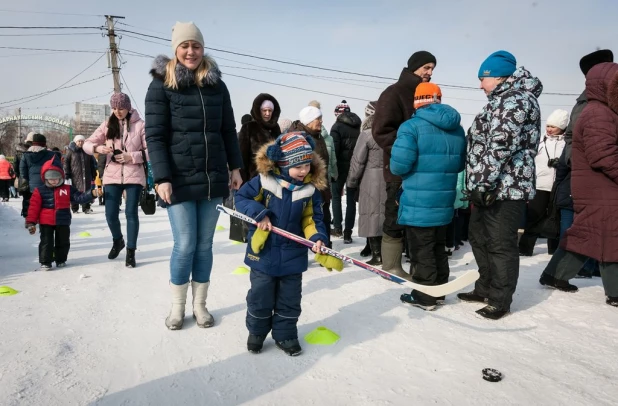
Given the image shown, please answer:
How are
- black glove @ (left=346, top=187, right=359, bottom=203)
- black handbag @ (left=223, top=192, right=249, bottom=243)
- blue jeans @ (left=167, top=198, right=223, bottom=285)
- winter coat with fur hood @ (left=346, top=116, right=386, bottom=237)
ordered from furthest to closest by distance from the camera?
1. black glove @ (left=346, top=187, right=359, bottom=203)
2. black handbag @ (left=223, top=192, right=249, bottom=243)
3. winter coat with fur hood @ (left=346, top=116, right=386, bottom=237)
4. blue jeans @ (left=167, top=198, right=223, bottom=285)

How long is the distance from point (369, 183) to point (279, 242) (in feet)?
8.66

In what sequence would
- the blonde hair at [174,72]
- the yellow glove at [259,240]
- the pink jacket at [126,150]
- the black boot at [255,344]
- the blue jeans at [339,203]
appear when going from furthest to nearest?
the blue jeans at [339,203] < the pink jacket at [126,150] < the blonde hair at [174,72] < the black boot at [255,344] < the yellow glove at [259,240]

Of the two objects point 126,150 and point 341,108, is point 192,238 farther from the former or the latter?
point 341,108

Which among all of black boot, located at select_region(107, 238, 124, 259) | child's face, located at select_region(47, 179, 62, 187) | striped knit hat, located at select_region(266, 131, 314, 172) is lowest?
black boot, located at select_region(107, 238, 124, 259)

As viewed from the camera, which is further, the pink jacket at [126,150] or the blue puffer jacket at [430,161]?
the pink jacket at [126,150]

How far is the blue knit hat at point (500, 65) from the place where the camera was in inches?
129

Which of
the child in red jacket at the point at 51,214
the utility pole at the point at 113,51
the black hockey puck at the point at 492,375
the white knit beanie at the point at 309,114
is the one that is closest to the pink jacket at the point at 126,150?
the child in red jacket at the point at 51,214

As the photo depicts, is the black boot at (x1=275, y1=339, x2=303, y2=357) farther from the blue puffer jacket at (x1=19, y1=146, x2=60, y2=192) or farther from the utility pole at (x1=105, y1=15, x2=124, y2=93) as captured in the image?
the utility pole at (x1=105, y1=15, x2=124, y2=93)

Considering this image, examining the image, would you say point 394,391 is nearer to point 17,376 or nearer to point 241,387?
point 241,387

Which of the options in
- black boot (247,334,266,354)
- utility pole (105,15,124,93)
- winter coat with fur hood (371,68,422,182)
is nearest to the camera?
black boot (247,334,266,354)

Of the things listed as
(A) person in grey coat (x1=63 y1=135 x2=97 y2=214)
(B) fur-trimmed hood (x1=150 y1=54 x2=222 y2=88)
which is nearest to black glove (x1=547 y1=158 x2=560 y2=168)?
(B) fur-trimmed hood (x1=150 y1=54 x2=222 y2=88)

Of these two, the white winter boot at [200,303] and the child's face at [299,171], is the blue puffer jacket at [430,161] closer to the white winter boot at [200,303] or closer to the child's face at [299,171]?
the child's face at [299,171]

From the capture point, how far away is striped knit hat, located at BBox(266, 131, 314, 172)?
8.52ft

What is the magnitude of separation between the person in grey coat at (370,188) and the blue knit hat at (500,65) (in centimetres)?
179
